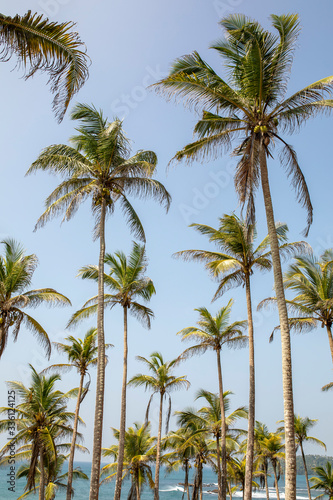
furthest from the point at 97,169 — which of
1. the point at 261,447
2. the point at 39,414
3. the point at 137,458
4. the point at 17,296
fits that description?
the point at 261,447

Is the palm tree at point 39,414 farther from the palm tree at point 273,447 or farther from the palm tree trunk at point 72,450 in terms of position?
the palm tree at point 273,447

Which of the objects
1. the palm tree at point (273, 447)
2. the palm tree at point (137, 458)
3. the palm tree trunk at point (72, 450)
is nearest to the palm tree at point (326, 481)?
the palm tree at point (273, 447)

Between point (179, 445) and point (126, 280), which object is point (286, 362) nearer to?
point (126, 280)

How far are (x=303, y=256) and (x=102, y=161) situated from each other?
414 inches

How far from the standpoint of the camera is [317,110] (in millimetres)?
12289

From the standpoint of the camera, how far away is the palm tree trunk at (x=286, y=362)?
9242 millimetres

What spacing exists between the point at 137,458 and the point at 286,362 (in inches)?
861

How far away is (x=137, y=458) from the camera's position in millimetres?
28359

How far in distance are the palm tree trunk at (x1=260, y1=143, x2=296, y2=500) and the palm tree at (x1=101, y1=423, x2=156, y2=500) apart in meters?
20.8

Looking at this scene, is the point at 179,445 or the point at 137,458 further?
the point at 179,445

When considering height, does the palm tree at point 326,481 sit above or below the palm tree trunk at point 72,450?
below

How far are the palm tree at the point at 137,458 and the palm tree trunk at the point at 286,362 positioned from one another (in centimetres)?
2083

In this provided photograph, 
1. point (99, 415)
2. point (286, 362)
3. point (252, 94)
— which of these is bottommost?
point (99, 415)

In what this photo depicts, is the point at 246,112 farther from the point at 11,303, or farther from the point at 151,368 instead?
the point at 151,368
